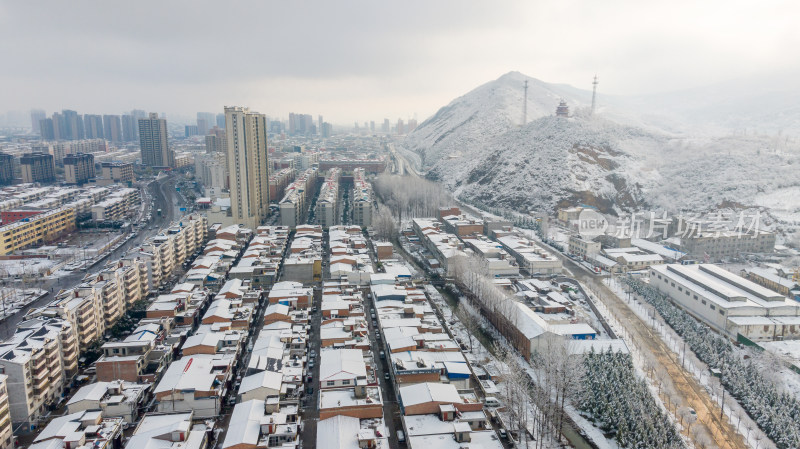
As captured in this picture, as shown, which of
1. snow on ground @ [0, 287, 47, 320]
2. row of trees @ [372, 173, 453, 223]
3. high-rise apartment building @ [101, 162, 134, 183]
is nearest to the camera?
snow on ground @ [0, 287, 47, 320]

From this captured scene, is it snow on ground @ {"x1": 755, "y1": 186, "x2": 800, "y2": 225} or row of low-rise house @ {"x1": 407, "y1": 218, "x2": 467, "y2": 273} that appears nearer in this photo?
→ row of low-rise house @ {"x1": 407, "y1": 218, "x2": 467, "y2": 273}

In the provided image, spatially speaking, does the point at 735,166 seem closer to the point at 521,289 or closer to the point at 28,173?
the point at 521,289

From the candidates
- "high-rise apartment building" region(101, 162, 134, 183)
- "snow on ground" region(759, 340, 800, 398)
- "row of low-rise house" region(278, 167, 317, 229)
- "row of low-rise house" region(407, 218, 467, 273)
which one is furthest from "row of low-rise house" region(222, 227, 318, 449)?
"high-rise apartment building" region(101, 162, 134, 183)

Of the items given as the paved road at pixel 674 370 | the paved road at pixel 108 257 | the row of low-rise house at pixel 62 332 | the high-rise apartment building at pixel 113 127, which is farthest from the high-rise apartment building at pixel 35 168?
the paved road at pixel 674 370

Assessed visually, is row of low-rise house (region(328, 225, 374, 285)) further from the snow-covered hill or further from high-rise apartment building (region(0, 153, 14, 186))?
high-rise apartment building (region(0, 153, 14, 186))

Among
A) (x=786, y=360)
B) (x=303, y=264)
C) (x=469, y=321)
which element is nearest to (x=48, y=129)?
(x=303, y=264)

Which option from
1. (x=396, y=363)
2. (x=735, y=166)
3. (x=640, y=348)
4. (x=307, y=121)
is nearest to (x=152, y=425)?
(x=396, y=363)
